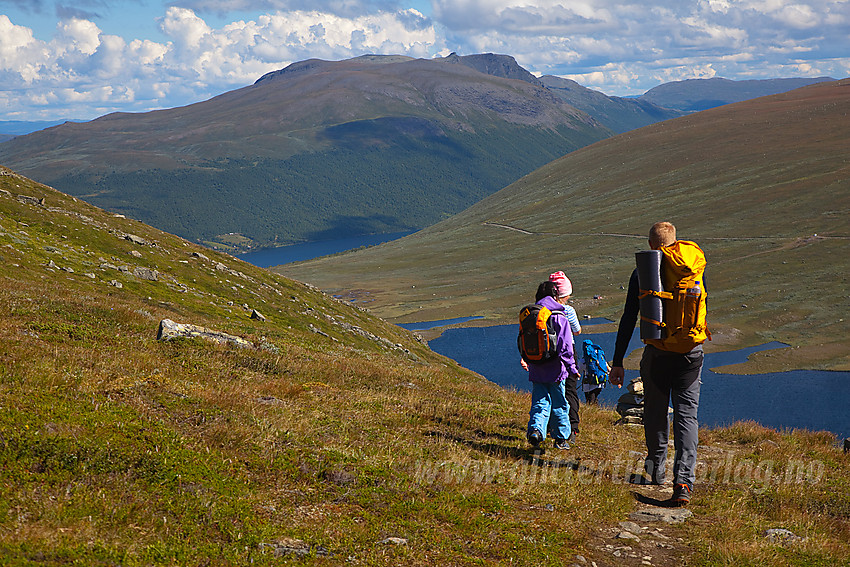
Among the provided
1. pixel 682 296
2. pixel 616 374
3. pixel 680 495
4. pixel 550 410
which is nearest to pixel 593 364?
pixel 550 410

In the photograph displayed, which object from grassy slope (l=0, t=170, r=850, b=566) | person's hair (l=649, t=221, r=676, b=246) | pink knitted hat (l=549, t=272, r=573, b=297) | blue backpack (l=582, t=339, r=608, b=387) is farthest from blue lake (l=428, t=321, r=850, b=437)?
person's hair (l=649, t=221, r=676, b=246)

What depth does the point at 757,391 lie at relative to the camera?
80.8 metres

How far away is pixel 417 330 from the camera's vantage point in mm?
130750

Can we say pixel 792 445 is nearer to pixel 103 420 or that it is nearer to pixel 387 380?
pixel 387 380

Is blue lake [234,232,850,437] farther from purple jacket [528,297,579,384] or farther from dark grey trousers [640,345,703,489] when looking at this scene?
dark grey trousers [640,345,703,489]

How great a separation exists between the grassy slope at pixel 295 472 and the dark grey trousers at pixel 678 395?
0.80 m

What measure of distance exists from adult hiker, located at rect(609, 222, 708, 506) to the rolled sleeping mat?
0.03 meters

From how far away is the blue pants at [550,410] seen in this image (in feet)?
40.8

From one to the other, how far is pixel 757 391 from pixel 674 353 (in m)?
81.1

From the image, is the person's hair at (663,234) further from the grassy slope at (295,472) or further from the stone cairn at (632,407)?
the stone cairn at (632,407)

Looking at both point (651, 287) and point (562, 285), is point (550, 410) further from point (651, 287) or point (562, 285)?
point (651, 287)

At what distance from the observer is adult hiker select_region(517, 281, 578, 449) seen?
1225cm

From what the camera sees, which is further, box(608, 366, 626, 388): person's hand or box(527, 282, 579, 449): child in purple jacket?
box(527, 282, 579, 449): child in purple jacket

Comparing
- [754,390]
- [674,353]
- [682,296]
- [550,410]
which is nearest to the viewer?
[682,296]
